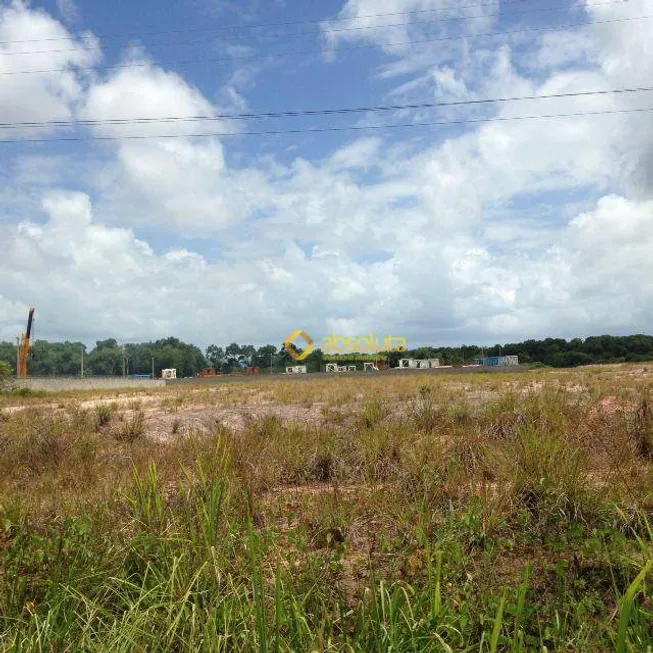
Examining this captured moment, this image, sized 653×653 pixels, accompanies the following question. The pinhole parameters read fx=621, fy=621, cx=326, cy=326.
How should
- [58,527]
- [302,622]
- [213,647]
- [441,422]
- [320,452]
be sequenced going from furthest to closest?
[441,422] < [320,452] < [58,527] < [302,622] < [213,647]

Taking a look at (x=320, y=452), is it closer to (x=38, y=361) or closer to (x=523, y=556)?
(x=523, y=556)

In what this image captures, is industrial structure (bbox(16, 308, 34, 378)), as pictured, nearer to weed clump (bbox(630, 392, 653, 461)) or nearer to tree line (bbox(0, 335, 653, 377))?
tree line (bbox(0, 335, 653, 377))

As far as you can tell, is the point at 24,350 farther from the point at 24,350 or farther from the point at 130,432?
the point at 130,432

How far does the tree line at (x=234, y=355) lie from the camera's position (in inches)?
3324

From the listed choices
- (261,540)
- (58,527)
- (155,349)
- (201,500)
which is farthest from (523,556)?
(155,349)

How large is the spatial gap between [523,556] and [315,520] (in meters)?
1.68

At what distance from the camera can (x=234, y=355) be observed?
152500 millimetres

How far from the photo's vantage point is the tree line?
277ft

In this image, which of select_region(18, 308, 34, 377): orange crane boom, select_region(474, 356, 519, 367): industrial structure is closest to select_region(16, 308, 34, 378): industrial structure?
select_region(18, 308, 34, 377): orange crane boom

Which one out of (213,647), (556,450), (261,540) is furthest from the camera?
(556,450)

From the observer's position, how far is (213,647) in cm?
318

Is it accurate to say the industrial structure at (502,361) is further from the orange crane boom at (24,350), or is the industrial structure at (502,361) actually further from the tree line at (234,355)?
the orange crane boom at (24,350)

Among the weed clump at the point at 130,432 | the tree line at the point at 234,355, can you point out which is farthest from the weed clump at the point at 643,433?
the tree line at the point at 234,355

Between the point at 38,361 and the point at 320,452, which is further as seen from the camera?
the point at 38,361
